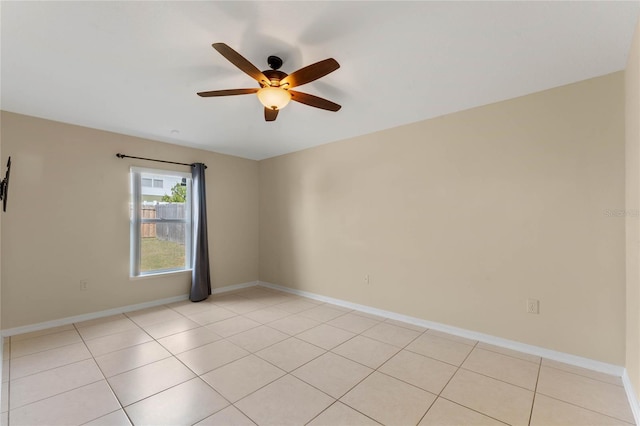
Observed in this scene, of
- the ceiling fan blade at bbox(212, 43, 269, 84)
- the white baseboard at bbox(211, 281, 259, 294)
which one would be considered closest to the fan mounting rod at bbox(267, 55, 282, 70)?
the ceiling fan blade at bbox(212, 43, 269, 84)

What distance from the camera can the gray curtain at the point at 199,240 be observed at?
433cm

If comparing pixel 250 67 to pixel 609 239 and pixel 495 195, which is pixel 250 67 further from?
pixel 609 239

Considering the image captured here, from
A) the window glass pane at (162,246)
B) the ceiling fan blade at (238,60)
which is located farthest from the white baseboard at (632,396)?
Result: the window glass pane at (162,246)

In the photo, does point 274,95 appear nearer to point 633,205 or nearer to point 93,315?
point 633,205

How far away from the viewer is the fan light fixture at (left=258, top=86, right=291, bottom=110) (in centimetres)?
205

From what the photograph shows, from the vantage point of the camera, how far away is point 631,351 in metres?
1.99

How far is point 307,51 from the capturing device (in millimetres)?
1970

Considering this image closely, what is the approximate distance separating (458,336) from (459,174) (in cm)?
174

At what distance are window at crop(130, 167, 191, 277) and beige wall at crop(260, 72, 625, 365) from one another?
7.38 ft

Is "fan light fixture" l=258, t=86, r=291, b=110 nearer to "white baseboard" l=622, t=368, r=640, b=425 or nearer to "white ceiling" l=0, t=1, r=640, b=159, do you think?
"white ceiling" l=0, t=1, r=640, b=159

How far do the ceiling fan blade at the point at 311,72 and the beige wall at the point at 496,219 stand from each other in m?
1.87

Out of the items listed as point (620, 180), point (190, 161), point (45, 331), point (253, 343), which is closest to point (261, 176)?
point (190, 161)

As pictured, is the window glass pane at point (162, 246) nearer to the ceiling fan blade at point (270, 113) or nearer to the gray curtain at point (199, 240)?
the gray curtain at point (199, 240)

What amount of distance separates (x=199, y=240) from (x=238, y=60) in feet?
11.0
